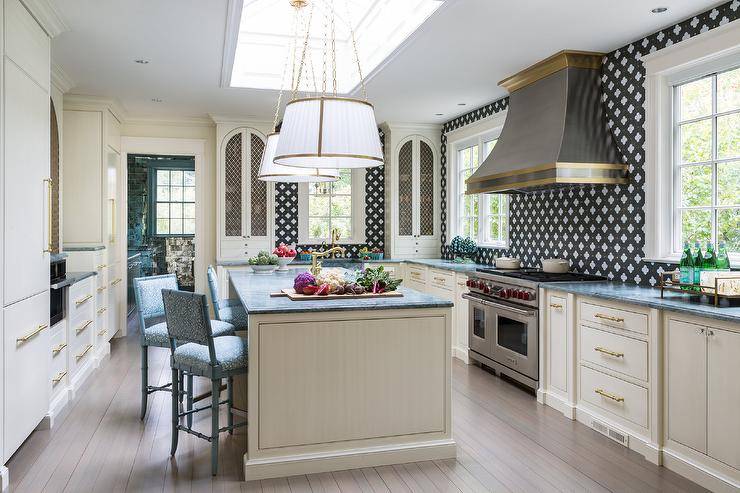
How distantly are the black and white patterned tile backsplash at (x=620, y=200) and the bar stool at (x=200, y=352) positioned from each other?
280 centimetres

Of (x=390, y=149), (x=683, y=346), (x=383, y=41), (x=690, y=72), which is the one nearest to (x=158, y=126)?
(x=390, y=149)

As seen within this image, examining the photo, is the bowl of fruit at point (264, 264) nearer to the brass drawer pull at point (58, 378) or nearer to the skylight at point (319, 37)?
the skylight at point (319, 37)

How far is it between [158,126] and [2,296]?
4647 mm

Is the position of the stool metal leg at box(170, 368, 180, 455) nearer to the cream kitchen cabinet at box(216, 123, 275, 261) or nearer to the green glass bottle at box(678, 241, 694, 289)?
the green glass bottle at box(678, 241, 694, 289)

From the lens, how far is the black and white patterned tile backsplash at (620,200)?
387cm

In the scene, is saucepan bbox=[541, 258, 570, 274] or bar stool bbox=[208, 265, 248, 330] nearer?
bar stool bbox=[208, 265, 248, 330]

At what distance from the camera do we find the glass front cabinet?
7246 millimetres

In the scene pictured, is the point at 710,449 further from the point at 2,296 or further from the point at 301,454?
the point at 2,296

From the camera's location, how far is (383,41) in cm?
468

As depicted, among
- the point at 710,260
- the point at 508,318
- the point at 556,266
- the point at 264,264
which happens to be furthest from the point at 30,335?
the point at 710,260

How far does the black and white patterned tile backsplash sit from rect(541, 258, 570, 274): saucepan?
0.12 meters

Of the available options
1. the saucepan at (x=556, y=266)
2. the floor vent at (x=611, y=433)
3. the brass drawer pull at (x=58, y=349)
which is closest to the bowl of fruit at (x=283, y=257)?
the brass drawer pull at (x=58, y=349)

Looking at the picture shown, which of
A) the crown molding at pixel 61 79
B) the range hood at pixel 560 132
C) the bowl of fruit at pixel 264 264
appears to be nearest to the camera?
the range hood at pixel 560 132

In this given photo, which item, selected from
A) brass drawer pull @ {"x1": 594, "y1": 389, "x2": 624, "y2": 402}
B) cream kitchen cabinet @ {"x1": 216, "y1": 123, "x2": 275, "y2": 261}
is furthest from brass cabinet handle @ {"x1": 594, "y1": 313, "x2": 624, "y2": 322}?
cream kitchen cabinet @ {"x1": 216, "y1": 123, "x2": 275, "y2": 261}
